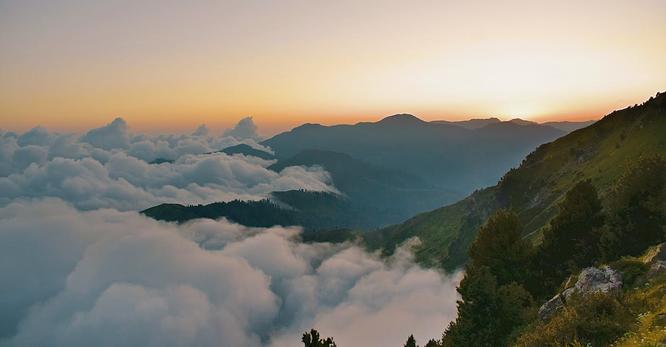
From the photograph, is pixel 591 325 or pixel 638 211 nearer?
pixel 591 325

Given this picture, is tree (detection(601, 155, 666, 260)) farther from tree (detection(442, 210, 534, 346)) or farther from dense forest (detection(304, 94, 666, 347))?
tree (detection(442, 210, 534, 346))

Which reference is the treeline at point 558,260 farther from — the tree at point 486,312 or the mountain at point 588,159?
the mountain at point 588,159

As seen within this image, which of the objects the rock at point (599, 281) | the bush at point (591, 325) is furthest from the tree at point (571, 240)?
the bush at point (591, 325)

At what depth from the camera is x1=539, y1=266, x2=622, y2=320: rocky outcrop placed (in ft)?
90.5

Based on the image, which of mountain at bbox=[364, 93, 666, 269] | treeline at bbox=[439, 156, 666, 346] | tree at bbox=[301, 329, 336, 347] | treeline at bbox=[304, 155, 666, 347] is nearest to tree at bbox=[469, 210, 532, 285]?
treeline at bbox=[439, 156, 666, 346]

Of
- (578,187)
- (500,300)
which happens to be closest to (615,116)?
(578,187)

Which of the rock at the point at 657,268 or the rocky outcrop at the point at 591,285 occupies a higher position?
the rock at the point at 657,268

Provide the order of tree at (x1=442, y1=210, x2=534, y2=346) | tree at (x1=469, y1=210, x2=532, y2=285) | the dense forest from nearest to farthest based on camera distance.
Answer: the dense forest → tree at (x1=442, y1=210, x2=534, y2=346) → tree at (x1=469, y1=210, x2=532, y2=285)

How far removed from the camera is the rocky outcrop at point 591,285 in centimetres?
2759

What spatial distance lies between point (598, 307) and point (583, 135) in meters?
188

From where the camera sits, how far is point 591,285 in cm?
2898

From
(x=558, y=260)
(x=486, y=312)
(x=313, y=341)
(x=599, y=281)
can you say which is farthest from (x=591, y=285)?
(x=313, y=341)

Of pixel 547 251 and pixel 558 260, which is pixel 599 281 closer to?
pixel 558 260

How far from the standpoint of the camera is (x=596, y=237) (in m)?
47.5
